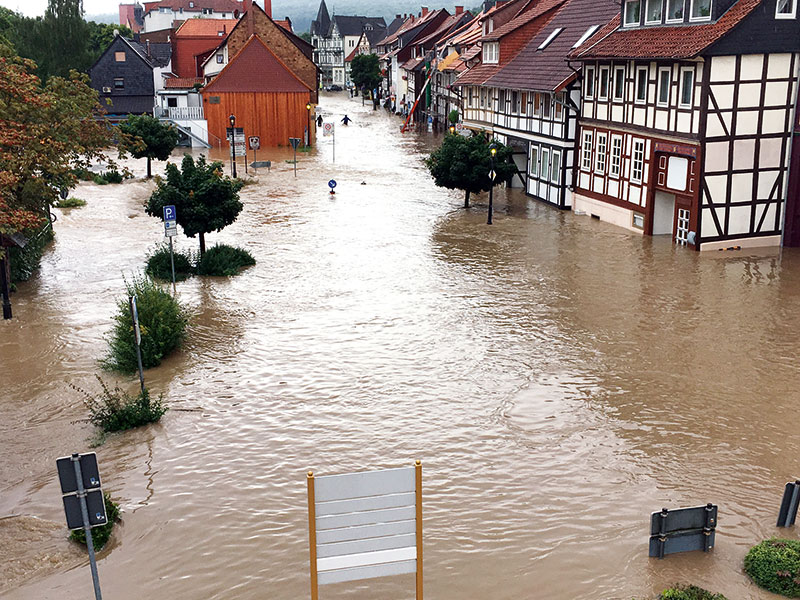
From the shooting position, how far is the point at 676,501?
12898 mm

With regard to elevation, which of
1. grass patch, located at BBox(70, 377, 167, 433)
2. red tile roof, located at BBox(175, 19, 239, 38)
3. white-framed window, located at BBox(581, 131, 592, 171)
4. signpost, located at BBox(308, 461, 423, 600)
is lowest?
grass patch, located at BBox(70, 377, 167, 433)

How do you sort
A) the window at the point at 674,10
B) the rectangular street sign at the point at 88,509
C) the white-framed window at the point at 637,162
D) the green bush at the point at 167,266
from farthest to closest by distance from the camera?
1. the white-framed window at the point at 637,162
2. the window at the point at 674,10
3. the green bush at the point at 167,266
4. the rectangular street sign at the point at 88,509

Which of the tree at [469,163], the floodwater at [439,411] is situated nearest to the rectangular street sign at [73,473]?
the floodwater at [439,411]

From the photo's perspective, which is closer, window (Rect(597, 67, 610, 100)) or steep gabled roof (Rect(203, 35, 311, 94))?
window (Rect(597, 67, 610, 100))

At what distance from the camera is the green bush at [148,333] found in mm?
18344

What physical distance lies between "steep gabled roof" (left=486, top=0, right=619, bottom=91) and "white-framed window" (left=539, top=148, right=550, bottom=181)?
2950 millimetres

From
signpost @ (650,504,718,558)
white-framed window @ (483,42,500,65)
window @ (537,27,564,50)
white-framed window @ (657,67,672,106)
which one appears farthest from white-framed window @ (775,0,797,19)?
signpost @ (650,504,718,558)

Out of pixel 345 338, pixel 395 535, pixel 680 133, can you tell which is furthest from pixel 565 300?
pixel 395 535

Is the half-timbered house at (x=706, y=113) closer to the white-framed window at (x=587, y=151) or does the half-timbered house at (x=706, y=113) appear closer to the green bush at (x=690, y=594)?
the white-framed window at (x=587, y=151)

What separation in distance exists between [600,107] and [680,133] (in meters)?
5.72

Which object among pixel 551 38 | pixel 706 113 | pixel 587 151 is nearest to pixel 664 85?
pixel 706 113

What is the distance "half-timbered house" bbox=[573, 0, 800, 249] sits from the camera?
2708 centimetres

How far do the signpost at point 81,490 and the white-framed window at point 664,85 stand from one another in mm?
25219

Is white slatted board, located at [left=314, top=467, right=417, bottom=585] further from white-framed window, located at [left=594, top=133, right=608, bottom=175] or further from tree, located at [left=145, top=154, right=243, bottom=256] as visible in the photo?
white-framed window, located at [left=594, top=133, right=608, bottom=175]
